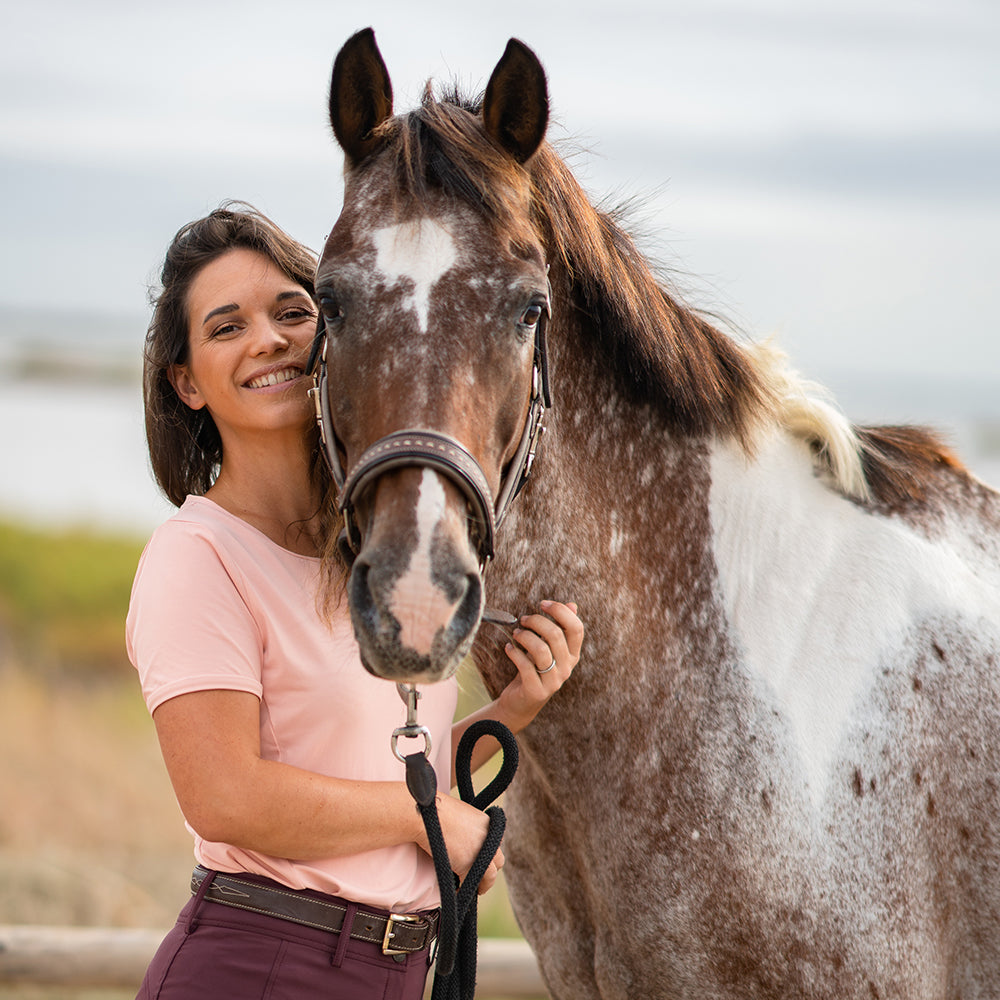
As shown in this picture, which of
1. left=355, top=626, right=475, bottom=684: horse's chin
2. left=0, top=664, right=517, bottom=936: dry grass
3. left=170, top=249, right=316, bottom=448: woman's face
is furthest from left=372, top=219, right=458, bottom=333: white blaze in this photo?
left=0, top=664, right=517, bottom=936: dry grass

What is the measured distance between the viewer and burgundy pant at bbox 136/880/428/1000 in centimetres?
151

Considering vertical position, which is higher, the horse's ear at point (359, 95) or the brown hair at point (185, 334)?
the horse's ear at point (359, 95)

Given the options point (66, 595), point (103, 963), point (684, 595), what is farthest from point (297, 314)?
point (66, 595)

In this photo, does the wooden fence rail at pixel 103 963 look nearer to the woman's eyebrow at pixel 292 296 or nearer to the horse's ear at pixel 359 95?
the woman's eyebrow at pixel 292 296

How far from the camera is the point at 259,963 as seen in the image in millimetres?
1513

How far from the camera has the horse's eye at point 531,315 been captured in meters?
1.55

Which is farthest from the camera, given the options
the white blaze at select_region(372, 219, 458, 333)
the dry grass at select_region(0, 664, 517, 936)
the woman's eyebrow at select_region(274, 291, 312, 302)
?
the dry grass at select_region(0, 664, 517, 936)

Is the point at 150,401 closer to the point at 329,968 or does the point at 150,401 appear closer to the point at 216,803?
the point at 216,803

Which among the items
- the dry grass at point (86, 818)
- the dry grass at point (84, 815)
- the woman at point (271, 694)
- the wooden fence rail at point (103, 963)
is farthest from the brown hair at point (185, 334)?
the dry grass at point (84, 815)

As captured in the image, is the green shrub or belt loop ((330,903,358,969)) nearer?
belt loop ((330,903,358,969))

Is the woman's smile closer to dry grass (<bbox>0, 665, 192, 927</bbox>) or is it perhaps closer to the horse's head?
the horse's head

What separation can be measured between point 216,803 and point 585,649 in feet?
2.33

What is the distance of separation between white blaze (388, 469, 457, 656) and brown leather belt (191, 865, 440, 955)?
554mm

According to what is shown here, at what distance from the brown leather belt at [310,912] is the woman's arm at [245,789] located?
0.09m
